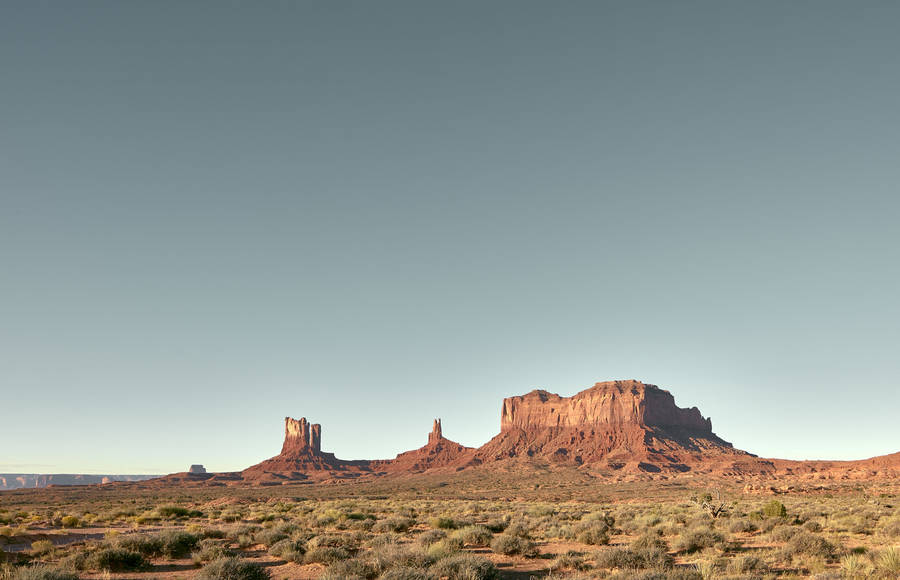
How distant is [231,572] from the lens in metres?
13.0

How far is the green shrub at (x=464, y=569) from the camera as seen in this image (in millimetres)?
12672

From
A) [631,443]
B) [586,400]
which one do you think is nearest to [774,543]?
[631,443]

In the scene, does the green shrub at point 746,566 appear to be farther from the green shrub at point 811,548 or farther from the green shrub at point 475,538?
the green shrub at point 475,538

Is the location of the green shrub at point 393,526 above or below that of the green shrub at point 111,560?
below

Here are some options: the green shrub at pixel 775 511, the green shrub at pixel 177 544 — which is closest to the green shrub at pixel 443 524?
the green shrub at pixel 177 544

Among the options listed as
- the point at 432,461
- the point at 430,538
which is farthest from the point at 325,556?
the point at 432,461

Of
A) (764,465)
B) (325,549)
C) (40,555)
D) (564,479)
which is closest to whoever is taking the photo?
(325,549)

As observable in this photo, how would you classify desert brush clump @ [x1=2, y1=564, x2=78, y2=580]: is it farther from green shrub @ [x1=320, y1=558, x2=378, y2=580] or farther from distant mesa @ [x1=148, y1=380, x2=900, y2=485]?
distant mesa @ [x1=148, y1=380, x2=900, y2=485]

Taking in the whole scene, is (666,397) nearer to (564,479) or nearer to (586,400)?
(586,400)

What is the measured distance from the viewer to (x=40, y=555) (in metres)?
18.7

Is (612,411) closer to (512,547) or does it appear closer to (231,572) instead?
(512,547)

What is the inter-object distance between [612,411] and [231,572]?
583 ft

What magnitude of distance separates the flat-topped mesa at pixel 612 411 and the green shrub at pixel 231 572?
17061cm

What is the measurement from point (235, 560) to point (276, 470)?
184035 millimetres
